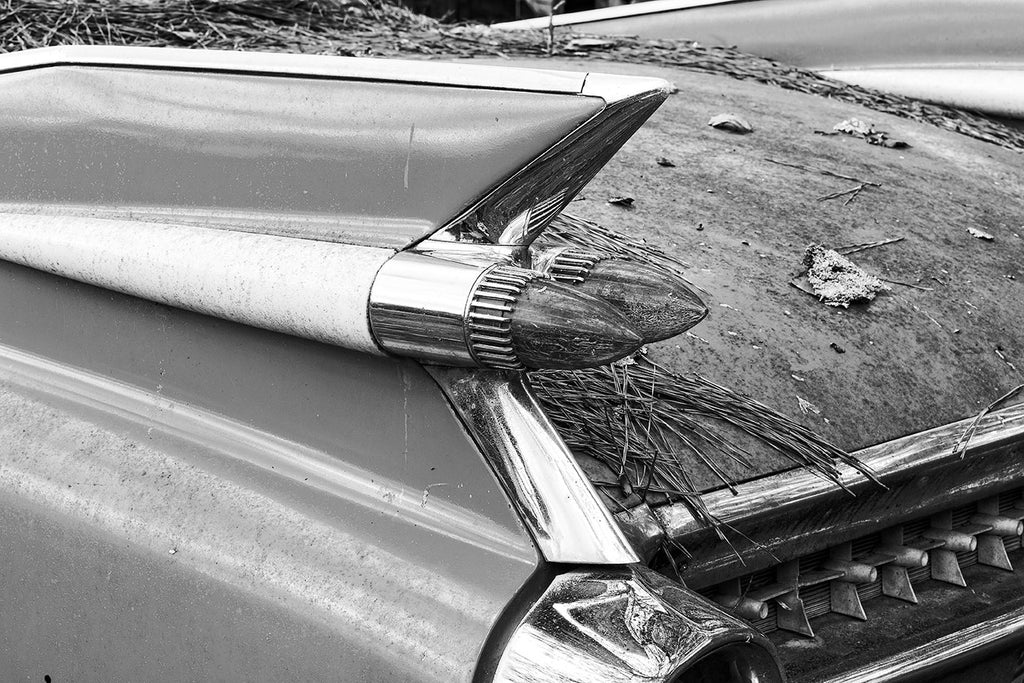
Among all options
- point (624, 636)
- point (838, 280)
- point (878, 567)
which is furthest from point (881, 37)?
point (624, 636)

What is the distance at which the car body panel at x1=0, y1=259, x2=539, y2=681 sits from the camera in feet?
3.53

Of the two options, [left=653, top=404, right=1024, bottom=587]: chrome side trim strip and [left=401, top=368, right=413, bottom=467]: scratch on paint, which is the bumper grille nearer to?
[left=653, top=404, right=1024, bottom=587]: chrome side trim strip

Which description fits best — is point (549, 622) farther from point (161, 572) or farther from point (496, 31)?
point (496, 31)

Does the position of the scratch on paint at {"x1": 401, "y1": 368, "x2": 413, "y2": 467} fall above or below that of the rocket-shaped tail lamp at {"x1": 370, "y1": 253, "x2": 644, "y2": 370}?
below

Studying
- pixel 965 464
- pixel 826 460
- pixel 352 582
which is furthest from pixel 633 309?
pixel 965 464

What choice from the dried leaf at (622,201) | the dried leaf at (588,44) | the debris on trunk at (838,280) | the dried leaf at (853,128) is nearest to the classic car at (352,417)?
the debris on trunk at (838,280)

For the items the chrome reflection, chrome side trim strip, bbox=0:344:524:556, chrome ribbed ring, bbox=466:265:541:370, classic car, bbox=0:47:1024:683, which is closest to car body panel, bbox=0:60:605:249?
classic car, bbox=0:47:1024:683

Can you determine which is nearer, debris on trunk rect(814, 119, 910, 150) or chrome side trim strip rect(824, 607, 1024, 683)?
chrome side trim strip rect(824, 607, 1024, 683)

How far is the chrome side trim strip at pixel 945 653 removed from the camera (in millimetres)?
1417

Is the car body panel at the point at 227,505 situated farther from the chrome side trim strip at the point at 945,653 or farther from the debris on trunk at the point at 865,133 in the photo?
the debris on trunk at the point at 865,133

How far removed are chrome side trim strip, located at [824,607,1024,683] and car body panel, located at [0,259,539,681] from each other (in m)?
0.58

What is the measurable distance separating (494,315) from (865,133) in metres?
1.87

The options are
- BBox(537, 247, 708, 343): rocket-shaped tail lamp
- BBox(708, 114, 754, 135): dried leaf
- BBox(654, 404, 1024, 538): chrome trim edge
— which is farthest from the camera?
BBox(708, 114, 754, 135): dried leaf

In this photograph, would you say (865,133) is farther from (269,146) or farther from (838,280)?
(269,146)
